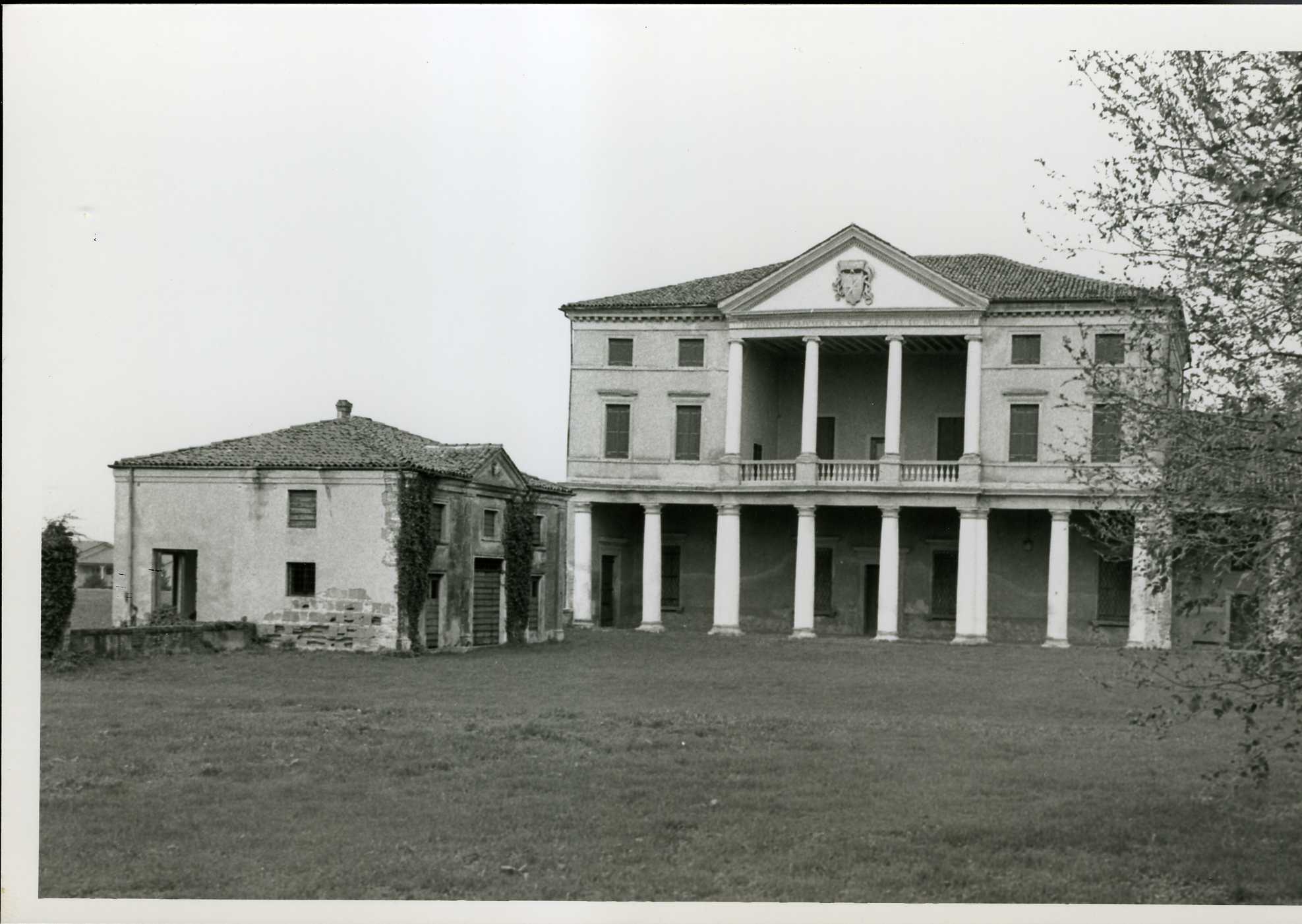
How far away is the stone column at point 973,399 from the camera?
33594 millimetres

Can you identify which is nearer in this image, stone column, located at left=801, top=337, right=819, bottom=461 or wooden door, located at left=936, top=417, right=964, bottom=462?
stone column, located at left=801, top=337, right=819, bottom=461

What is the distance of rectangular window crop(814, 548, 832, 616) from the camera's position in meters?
37.6

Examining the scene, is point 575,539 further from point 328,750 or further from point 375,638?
point 328,750

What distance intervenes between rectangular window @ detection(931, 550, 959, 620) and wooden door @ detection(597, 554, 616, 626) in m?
8.90

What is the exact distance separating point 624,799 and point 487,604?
15.8 m

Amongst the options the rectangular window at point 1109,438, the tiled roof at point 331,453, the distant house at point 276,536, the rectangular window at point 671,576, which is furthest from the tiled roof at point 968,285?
the rectangular window at point 1109,438

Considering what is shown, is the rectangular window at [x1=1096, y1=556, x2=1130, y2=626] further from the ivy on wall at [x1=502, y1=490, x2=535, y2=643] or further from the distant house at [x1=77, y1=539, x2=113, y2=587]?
the distant house at [x1=77, y1=539, x2=113, y2=587]

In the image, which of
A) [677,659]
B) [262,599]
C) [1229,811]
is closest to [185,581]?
[262,599]

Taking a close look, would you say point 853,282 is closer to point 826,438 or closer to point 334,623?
point 826,438

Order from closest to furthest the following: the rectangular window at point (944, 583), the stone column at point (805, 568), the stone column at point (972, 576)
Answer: the stone column at point (972, 576), the stone column at point (805, 568), the rectangular window at point (944, 583)

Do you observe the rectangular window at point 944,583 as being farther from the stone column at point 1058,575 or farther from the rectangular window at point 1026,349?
the rectangular window at point 1026,349

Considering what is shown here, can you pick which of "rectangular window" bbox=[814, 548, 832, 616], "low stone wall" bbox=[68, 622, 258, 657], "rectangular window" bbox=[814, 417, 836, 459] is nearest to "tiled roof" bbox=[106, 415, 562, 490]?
"low stone wall" bbox=[68, 622, 258, 657]

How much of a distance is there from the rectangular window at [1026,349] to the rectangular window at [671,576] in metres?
10.9

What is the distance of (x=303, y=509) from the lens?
80.8ft
